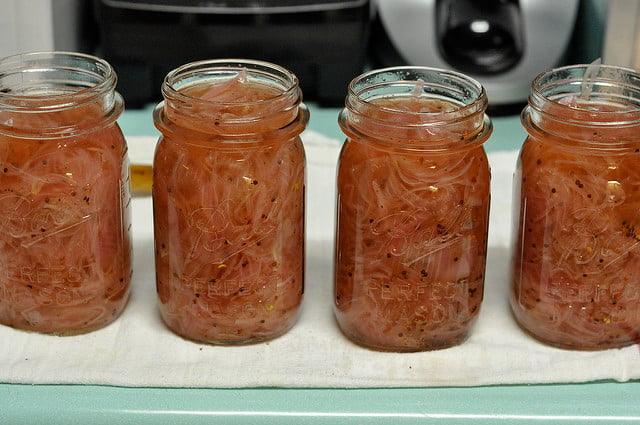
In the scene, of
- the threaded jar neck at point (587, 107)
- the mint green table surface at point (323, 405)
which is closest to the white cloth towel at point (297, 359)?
the mint green table surface at point (323, 405)

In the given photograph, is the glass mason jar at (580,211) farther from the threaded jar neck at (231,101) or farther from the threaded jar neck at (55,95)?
the threaded jar neck at (55,95)

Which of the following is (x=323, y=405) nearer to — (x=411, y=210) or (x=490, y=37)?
(x=411, y=210)

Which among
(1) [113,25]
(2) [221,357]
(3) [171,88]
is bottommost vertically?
(2) [221,357]

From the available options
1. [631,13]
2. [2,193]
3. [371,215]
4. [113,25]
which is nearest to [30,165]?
[2,193]

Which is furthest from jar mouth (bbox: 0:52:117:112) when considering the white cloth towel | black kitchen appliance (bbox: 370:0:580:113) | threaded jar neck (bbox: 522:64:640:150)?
black kitchen appliance (bbox: 370:0:580:113)

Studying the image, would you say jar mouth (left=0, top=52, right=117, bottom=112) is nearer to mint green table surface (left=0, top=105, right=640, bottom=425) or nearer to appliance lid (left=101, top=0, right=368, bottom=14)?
mint green table surface (left=0, top=105, right=640, bottom=425)

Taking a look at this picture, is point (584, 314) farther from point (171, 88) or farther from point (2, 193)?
point (2, 193)
